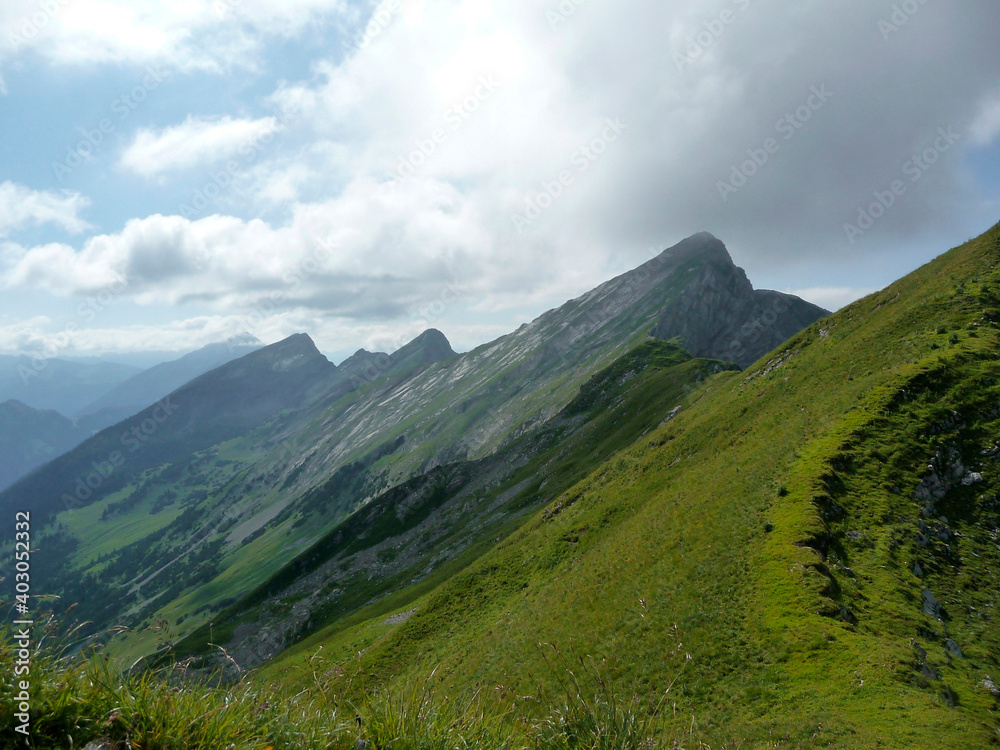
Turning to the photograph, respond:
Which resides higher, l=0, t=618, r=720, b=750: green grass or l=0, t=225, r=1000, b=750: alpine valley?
l=0, t=618, r=720, b=750: green grass

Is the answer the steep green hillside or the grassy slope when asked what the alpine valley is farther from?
the steep green hillside

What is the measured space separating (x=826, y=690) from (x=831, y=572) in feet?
23.7

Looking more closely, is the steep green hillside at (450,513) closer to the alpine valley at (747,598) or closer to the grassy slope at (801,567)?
the alpine valley at (747,598)

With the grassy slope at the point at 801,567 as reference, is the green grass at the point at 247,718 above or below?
above

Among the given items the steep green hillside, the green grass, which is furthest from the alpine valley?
the steep green hillside

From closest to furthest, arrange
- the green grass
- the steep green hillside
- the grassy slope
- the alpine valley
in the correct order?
1. the green grass
2. the alpine valley
3. the grassy slope
4. the steep green hillside

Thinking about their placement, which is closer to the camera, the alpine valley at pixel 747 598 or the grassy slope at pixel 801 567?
the alpine valley at pixel 747 598

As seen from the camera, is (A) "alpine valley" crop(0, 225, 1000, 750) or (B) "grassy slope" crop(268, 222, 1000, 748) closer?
(A) "alpine valley" crop(0, 225, 1000, 750)

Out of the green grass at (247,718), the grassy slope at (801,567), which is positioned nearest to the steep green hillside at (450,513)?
the grassy slope at (801,567)

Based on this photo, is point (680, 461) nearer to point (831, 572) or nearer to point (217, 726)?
point (831, 572)

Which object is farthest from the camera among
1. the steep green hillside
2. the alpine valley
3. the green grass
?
the steep green hillside

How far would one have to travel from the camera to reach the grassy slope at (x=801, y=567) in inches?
758

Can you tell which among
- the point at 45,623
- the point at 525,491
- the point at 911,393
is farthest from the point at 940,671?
the point at 525,491

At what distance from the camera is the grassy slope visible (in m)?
19.3
